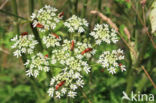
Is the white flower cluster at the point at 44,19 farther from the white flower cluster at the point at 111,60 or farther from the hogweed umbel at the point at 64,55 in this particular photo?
the white flower cluster at the point at 111,60

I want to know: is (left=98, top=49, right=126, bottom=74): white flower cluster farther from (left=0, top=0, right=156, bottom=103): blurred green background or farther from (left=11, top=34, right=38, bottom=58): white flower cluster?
(left=11, top=34, right=38, bottom=58): white flower cluster

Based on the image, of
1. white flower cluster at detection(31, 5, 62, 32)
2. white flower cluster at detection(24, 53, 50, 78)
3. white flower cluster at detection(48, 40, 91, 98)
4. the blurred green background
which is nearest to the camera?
white flower cluster at detection(48, 40, 91, 98)

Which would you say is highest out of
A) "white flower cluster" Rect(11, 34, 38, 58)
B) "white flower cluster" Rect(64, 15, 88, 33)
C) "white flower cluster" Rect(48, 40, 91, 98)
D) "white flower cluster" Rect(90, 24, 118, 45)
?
"white flower cluster" Rect(64, 15, 88, 33)

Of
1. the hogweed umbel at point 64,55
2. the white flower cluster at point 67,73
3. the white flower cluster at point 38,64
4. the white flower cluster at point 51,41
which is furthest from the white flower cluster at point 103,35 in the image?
the white flower cluster at point 38,64

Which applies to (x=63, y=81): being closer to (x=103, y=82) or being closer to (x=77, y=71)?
(x=77, y=71)

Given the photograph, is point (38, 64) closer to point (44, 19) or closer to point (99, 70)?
point (44, 19)

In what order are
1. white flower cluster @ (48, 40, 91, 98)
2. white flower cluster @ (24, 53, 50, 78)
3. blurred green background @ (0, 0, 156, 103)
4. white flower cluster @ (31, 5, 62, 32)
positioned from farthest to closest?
blurred green background @ (0, 0, 156, 103), white flower cluster @ (31, 5, 62, 32), white flower cluster @ (24, 53, 50, 78), white flower cluster @ (48, 40, 91, 98)

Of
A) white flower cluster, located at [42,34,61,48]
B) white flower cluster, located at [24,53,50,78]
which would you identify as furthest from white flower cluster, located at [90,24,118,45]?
white flower cluster, located at [24,53,50,78]

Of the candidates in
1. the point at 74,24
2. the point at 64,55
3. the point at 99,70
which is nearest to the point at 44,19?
the point at 74,24

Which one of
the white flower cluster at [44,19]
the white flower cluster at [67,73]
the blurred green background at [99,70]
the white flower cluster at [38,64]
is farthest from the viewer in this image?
the blurred green background at [99,70]
